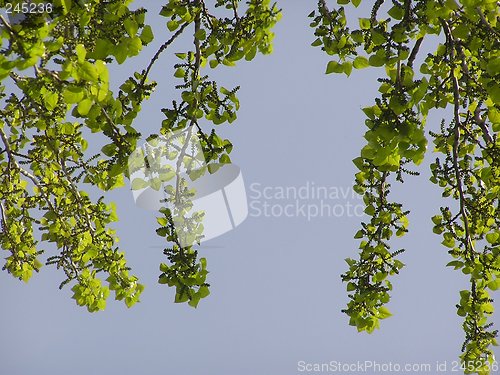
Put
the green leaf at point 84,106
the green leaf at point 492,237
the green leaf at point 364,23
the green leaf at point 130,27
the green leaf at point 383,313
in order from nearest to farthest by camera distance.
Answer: the green leaf at point 84,106, the green leaf at point 130,27, the green leaf at point 364,23, the green leaf at point 492,237, the green leaf at point 383,313

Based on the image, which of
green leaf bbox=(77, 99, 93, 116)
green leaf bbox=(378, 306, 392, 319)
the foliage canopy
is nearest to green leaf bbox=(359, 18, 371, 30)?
the foliage canopy

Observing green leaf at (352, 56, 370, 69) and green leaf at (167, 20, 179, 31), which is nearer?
green leaf at (352, 56, 370, 69)

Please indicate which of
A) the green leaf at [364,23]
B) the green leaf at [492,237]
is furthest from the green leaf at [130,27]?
the green leaf at [492,237]

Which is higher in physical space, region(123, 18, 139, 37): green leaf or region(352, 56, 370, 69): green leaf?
region(352, 56, 370, 69): green leaf

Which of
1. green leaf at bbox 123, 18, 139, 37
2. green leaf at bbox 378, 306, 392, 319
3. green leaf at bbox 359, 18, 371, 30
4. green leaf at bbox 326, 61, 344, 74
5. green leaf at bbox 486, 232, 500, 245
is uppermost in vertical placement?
green leaf at bbox 359, 18, 371, 30

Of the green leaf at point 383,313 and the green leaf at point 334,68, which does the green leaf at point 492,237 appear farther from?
the green leaf at point 334,68

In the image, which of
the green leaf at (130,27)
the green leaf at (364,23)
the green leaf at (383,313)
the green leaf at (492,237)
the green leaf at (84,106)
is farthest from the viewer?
the green leaf at (383,313)

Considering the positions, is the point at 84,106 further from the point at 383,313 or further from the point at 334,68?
the point at 383,313

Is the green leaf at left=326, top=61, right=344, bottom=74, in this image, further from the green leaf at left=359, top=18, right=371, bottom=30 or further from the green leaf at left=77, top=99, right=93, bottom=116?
the green leaf at left=77, top=99, right=93, bottom=116

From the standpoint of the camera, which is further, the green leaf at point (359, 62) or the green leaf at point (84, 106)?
the green leaf at point (359, 62)

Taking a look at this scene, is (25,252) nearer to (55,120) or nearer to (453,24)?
(55,120)

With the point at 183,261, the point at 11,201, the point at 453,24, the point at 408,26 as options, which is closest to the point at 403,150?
the point at 408,26

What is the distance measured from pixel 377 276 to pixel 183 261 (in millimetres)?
781

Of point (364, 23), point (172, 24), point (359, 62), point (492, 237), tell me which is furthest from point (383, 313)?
point (172, 24)
